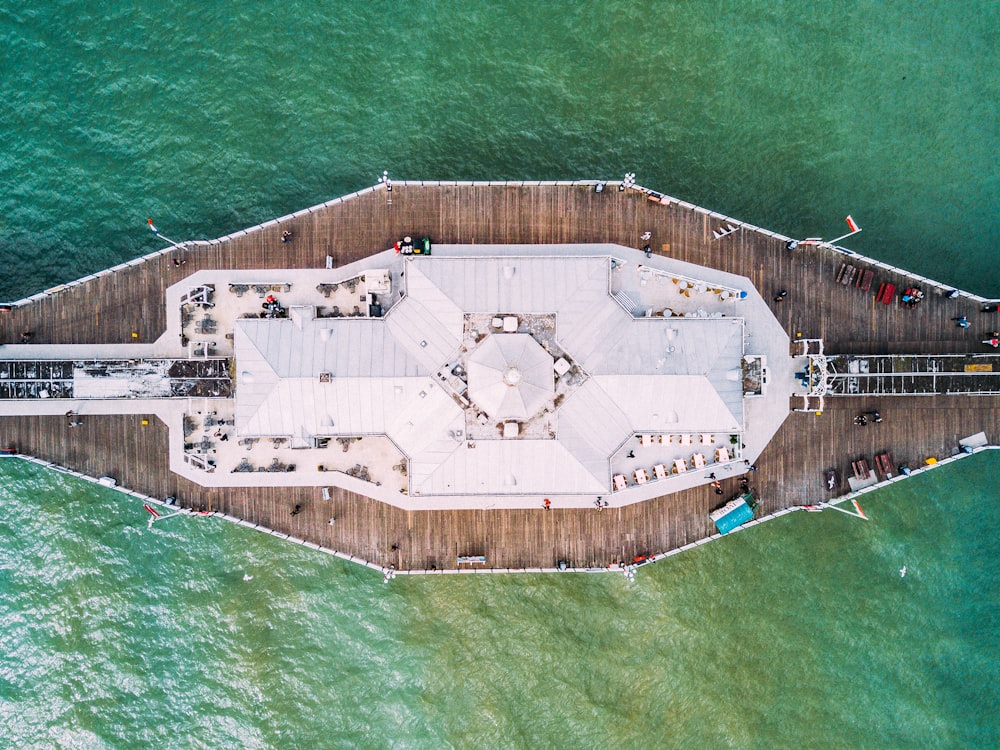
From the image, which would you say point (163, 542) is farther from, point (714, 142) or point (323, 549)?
point (714, 142)

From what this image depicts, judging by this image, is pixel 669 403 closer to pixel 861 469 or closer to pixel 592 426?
pixel 592 426

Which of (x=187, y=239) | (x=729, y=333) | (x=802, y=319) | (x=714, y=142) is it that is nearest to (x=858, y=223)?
(x=802, y=319)

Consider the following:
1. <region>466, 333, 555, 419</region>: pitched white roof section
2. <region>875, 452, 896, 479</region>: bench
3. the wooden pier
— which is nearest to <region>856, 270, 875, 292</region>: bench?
the wooden pier

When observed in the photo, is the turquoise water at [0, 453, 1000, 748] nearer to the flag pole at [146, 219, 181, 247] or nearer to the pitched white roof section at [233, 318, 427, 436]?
the pitched white roof section at [233, 318, 427, 436]

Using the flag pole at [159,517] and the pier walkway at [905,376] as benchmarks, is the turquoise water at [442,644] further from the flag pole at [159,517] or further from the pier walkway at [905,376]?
the pier walkway at [905,376]

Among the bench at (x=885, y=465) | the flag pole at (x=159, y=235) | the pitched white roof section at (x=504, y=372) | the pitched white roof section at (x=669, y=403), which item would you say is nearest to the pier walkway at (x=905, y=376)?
the bench at (x=885, y=465)
